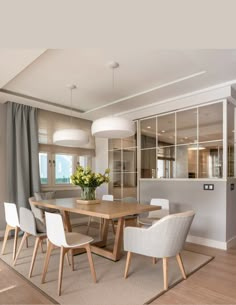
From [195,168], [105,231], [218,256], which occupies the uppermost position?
Result: [195,168]

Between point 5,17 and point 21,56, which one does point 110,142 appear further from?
point 5,17

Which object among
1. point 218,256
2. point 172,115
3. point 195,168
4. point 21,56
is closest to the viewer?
point 21,56

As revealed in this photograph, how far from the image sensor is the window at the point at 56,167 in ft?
16.5

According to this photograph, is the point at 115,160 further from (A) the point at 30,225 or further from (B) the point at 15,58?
(B) the point at 15,58

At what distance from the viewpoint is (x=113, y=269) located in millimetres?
2701

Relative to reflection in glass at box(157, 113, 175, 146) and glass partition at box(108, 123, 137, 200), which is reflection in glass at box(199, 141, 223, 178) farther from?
glass partition at box(108, 123, 137, 200)

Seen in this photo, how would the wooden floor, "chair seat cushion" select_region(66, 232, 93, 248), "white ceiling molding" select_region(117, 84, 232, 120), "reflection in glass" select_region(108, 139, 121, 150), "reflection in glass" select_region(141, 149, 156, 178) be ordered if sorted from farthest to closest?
"reflection in glass" select_region(108, 139, 121, 150), "reflection in glass" select_region(141, 149, 156, 178), "white ceiling molding" select_region(117, 84, 232, 120), "chair seat cushion" select_region(66, 232, 93, 248), the wooden floor

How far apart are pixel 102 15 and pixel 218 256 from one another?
3.36 m

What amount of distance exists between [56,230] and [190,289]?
1.49m

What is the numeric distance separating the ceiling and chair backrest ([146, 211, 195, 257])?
1898 mm

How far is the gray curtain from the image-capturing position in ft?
14.0

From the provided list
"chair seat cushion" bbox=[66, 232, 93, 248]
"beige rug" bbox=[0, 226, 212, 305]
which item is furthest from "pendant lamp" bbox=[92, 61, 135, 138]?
"beige rug" bbox=[0, 226, 212, 305]

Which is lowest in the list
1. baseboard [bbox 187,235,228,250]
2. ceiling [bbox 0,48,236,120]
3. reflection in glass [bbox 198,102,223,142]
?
baseboard [bbox 187,235,228,250]

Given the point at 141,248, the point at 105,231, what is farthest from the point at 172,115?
the point at 141,248
